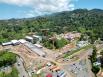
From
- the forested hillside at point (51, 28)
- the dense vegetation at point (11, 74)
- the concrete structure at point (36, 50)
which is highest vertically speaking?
the forested hillside at point (51, 28)

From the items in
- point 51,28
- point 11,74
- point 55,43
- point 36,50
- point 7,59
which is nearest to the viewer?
point 11,74

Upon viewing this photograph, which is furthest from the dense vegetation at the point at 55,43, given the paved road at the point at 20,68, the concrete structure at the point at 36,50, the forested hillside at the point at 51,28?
the paved road at the point at 20,68

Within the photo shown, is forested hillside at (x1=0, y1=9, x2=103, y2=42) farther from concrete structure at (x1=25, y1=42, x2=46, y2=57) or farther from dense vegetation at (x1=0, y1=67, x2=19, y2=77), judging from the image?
dense vegetation at (x1=0, y1=67, x2=19, y2=77)

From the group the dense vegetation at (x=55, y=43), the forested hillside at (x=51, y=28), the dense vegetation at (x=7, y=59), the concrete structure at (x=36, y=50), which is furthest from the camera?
the forested hillside at (x=51, y=28)

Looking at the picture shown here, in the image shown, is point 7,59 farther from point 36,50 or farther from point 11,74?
point 36,50

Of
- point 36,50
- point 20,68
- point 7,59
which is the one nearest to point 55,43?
point 36,50

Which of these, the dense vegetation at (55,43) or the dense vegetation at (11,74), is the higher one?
the dense vegetation at (55,43)

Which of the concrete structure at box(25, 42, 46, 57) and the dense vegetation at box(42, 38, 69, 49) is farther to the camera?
the dense vegetation at box(42, 38, 69, 49)

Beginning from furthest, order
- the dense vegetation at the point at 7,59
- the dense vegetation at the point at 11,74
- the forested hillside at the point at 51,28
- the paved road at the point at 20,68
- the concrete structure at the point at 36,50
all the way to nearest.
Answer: the forested hillside at the point at 51,28 < the concrete structure at the point at 36,50 < the dense vegetation at the point at 7,59 < the paved road at the point at 20,68 < the dense vegetation at the point at 11,74

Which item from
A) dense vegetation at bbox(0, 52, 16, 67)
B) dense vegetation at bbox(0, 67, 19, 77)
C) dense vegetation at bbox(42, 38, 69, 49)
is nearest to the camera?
dense vegetation at bbox(0, 67, 19, 77)

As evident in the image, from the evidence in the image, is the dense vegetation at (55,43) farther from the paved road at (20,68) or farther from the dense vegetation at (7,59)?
the dense vegetation at (7,59)

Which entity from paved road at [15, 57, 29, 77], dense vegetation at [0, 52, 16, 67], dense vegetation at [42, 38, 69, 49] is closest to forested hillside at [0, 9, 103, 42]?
Result: dense vegetation at [42, 38, 69, 49]
